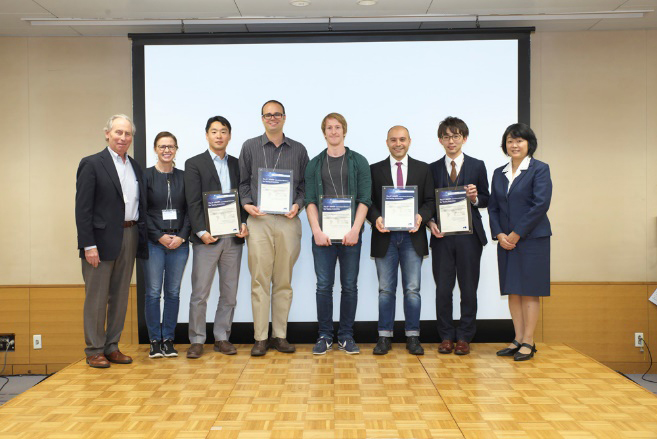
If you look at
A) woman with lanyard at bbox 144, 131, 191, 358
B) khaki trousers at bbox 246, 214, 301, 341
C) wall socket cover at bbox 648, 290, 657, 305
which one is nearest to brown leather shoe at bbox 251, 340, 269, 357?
khaki trousers at bbox 246, 214, 301, 341

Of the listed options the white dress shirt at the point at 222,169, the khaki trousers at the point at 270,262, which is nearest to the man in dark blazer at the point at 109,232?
the white dress shirt at the point at 222,169

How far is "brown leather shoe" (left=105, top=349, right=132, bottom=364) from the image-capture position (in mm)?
3721

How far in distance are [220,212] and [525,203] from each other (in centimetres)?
205

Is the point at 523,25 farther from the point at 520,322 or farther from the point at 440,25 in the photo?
the point at 520,322

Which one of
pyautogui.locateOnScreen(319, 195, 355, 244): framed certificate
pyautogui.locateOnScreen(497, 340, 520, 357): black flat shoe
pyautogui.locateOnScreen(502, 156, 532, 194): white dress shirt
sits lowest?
pyautogui.locateOnScreen(497, 340, 520, 357): black flat shoe

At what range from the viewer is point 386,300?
12.9ft

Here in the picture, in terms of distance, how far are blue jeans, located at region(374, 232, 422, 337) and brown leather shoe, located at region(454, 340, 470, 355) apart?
A: 30 centimetres

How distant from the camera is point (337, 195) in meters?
3.84

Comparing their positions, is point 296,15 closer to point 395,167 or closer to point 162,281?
point 395,167

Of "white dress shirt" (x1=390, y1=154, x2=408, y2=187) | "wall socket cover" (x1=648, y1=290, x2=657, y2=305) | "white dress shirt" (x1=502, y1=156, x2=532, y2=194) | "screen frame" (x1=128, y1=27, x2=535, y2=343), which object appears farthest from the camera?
"wall socket cover" (x1=648, y1=290, x2=657, y2=305)

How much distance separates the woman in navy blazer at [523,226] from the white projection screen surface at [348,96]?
0.76 metres

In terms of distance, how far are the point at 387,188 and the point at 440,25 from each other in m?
1.72

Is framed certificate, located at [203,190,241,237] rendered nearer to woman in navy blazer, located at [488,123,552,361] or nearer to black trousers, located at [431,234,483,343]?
black trousers, located at [431,234,483,343]

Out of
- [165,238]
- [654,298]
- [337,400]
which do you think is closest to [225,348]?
[165,238]
